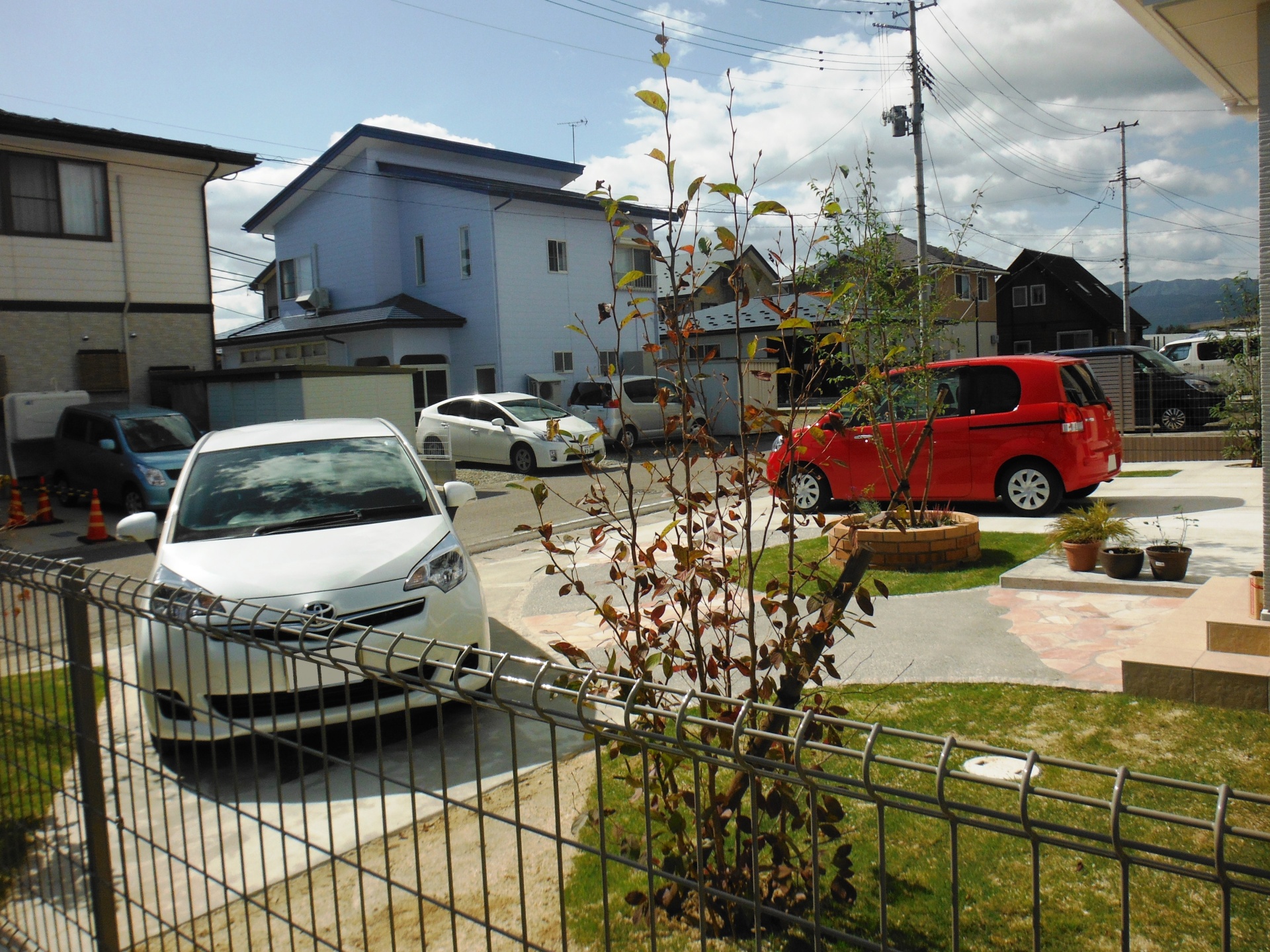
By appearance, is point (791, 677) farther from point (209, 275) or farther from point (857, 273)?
point (209, 275)

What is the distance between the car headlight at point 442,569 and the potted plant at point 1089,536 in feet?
16.3

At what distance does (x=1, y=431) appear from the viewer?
18859 mm

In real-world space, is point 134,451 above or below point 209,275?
below

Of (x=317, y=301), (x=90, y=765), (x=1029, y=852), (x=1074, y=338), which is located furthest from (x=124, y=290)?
(x=1074, y=338)

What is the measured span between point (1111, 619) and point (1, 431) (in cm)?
1956

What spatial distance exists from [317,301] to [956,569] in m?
27.4

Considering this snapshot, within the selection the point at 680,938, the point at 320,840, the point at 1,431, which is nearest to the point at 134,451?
the point at 1,431

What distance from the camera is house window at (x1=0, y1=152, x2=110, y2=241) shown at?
18766 mm

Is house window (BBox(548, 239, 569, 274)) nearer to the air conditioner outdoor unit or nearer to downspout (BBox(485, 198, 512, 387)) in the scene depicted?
downspout (BBox(485, 198, 512, 387))

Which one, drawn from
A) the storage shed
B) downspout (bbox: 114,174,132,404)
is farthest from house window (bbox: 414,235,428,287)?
downspout (bbox: 114,174,132,404)

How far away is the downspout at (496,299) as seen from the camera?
27.9 m

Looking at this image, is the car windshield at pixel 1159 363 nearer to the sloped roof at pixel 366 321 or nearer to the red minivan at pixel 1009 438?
the red minivan at pixel 1009 438

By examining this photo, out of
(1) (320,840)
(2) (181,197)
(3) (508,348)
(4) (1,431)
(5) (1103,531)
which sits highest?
(2) (181,197)

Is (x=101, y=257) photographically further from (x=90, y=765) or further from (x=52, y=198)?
(x=90, y=765)
